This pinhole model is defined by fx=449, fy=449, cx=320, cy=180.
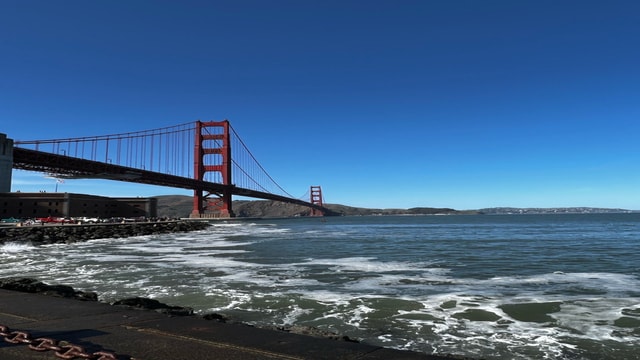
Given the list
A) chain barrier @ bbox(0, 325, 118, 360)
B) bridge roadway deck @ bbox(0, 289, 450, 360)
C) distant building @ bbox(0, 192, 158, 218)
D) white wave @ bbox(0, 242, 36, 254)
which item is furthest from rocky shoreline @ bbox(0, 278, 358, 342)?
distant building @ bbox(0, 192, 158, 218)

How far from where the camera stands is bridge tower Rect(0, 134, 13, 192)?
4025 centimetres

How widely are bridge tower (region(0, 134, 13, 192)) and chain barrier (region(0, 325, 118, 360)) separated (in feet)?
145

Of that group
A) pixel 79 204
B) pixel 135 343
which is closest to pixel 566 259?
pixel 135 343

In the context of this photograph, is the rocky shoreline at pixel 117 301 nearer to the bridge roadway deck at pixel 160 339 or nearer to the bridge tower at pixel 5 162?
the bridge roadway deck at pixel 160 339

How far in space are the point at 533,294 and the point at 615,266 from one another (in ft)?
26.7

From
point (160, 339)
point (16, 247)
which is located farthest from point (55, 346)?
point (16, 247)

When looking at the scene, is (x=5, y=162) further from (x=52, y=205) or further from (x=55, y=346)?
(x=55, y=346)

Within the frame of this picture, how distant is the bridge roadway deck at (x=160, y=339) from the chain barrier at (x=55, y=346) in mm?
51

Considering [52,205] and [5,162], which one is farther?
[52,205]

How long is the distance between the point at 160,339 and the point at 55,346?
834 millimetres

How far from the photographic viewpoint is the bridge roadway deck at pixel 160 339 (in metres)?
3.66

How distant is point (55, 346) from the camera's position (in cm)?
362

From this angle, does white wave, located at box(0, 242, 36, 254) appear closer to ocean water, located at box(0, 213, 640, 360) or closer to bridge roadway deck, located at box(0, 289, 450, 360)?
ocean water, located at box(0, 213, 640, 360)

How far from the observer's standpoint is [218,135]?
9488 cm
